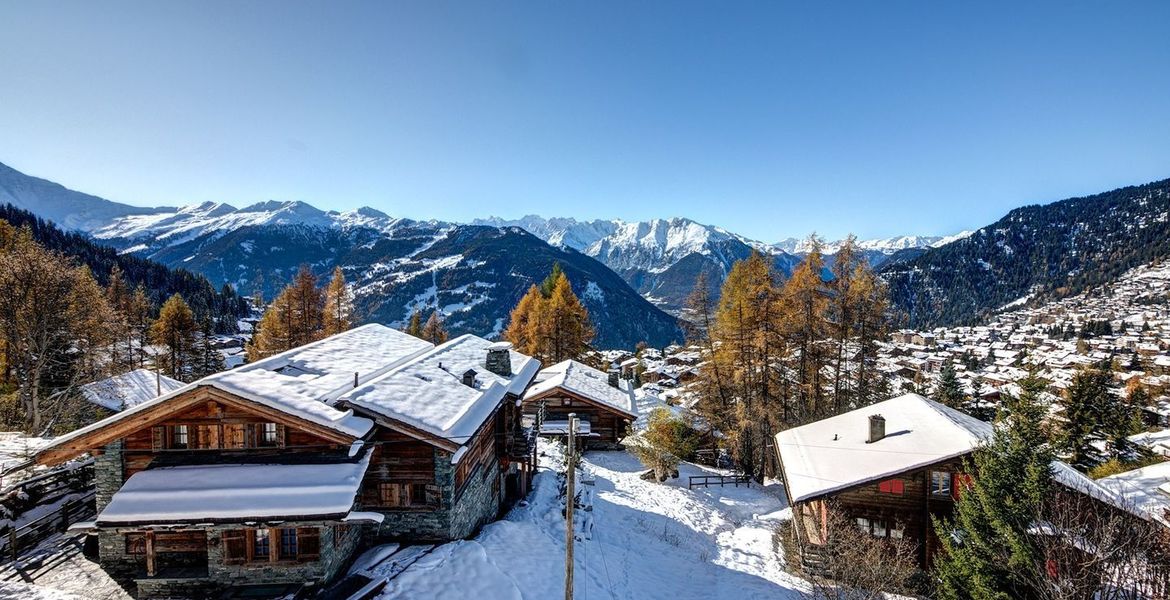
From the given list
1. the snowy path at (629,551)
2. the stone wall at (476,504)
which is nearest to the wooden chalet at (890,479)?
the snowy path at (629,551)

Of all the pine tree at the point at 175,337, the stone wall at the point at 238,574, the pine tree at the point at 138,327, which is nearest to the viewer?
the stone wall at the point at 238,574

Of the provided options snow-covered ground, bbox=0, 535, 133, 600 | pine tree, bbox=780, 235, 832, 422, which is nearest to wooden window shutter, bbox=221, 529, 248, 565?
snow-covered ground, bbox=0, 535, 133, 600

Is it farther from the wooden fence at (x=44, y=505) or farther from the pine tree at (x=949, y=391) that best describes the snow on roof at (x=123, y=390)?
the pine tree at (x=949, y=391)

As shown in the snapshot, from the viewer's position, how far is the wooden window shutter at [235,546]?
1314cm

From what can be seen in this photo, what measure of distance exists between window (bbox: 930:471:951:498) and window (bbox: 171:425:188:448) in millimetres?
26024

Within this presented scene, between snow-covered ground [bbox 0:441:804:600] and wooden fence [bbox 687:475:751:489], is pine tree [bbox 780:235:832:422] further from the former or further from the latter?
snow-covered ground [bbox 0:441:804:600]

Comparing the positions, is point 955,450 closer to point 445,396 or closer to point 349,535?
point 445,396

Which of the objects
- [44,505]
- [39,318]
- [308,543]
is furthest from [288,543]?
[39,318]

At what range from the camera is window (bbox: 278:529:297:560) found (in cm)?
1336

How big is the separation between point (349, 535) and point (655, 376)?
7217 centimetres

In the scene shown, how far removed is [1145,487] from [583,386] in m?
28.6

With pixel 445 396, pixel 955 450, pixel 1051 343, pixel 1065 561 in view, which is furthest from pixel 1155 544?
pixel 1051 343

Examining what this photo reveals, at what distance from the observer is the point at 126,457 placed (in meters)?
13.5

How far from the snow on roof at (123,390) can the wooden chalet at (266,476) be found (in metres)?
27.1
